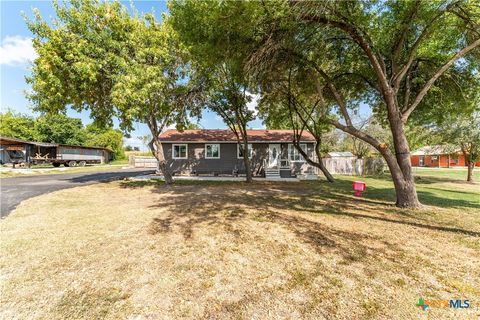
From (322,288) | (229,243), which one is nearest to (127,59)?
(229,243)

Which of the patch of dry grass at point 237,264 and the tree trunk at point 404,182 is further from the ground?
the tree trunk at point 404,182

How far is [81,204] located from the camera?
7.65 metres

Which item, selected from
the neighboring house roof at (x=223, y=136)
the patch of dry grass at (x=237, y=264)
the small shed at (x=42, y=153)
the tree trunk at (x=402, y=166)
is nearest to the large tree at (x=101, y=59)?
the patch of dry grass at (x=237, y=264)

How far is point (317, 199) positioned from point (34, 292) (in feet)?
27.3

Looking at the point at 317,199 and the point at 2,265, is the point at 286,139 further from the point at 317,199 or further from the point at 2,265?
the point at 2,265

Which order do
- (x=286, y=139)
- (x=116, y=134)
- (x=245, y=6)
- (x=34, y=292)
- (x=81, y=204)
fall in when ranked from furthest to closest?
(x=116, y=134) → (x=286, y=139) → (x=81, y=204) → (x=245, y=6) → (x=34, y=292)

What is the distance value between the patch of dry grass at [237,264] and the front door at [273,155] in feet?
38.2

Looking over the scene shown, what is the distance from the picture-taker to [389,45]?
7793mm

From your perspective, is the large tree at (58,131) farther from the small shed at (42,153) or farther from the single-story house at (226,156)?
the single-story house at (226,156)

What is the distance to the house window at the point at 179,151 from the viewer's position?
18141mm

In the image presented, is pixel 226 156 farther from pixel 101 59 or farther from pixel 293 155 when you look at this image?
pixel 101 59

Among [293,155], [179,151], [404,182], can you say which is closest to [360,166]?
[293,155]

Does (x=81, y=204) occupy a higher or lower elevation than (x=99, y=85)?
lower

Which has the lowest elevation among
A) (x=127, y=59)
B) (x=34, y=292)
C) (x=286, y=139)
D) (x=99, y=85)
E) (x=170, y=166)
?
(x=34, y=292)
